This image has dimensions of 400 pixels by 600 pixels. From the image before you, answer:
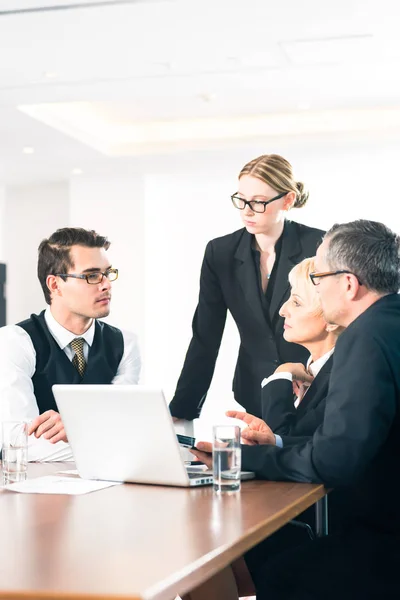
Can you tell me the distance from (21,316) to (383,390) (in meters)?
7.86

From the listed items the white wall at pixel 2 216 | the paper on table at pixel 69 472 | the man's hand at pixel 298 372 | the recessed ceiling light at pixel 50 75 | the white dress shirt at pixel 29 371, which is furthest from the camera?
the white wall at pixel 2 216

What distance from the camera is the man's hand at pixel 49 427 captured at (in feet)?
8.57

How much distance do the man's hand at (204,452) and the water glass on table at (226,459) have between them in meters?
0.15

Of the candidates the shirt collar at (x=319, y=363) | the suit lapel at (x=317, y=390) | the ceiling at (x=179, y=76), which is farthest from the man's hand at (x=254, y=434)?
the ceiling at (x=179, y=76)

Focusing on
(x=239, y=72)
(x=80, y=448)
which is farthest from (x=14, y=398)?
(x=239, y=72)

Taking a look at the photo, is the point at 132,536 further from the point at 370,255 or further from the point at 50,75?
the point at 50,75

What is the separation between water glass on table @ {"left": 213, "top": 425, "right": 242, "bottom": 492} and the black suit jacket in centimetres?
17

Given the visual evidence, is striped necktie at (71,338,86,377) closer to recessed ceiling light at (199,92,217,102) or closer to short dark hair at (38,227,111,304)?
short dark hair at (38,227,111,304)

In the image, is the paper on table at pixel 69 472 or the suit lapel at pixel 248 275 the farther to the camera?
the suit lapel at pixel 248 275

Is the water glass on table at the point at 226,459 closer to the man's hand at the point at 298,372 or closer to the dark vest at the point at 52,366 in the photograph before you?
the man's hand at the point at 298,372

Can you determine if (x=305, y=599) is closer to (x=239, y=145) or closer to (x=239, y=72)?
(x=239, y=72)

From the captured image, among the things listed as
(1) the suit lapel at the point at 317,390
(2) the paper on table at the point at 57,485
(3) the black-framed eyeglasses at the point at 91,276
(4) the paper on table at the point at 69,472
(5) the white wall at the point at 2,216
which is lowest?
(4) the paper on table at the point at 69,472

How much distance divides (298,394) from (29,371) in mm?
955

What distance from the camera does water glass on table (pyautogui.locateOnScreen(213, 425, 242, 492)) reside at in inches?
82.5
